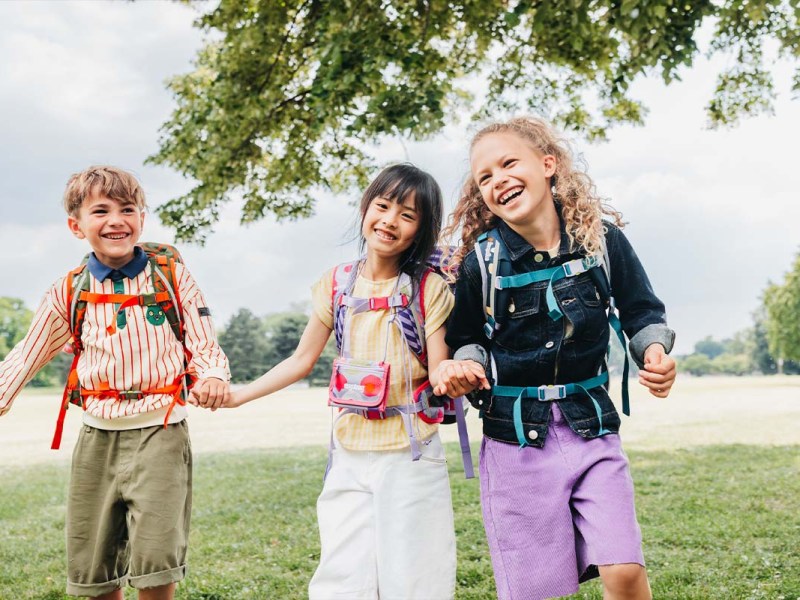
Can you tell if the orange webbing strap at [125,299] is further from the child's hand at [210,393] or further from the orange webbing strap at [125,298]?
the child's hand at [210,393]

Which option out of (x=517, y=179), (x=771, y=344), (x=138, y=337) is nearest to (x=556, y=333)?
(x=517, y=179)

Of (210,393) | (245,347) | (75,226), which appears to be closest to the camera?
(210,393)

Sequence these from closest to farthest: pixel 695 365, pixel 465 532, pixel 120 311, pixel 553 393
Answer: pixel 553 393 < pixel 120 311 < pixel 465 532 < pixel 695 365

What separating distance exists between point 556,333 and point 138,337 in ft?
5.24

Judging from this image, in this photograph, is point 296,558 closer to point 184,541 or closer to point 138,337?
point 184,541

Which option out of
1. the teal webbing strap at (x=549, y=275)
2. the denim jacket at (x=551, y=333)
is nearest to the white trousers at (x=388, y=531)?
the denim jacket at (x=551, y=333)

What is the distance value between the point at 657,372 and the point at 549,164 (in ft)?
2.77

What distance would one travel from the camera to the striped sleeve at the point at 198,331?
3.13 meters

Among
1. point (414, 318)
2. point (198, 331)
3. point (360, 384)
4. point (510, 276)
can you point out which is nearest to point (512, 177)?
point (510, 276)

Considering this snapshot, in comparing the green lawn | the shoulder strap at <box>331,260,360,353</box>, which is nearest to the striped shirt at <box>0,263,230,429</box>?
the shoulder strap at <box>331,260,360,353</box>

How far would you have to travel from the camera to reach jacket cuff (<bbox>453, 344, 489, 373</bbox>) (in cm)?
269

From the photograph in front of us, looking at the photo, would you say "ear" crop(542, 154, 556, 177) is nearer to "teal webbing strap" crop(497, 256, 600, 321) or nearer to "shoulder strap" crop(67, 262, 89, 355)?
"teal webbing strap" crop(497, 256, 600, 321)

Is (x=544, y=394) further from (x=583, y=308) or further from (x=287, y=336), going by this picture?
(x=287, y=336)

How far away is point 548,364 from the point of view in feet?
8.79
